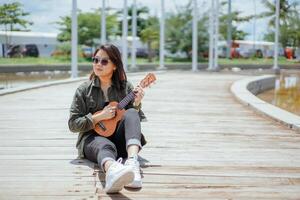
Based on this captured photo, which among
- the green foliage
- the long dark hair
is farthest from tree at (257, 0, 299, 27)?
the long dark hair

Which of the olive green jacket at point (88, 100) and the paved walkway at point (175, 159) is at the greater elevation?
the olive green jacket at point (88, 100)

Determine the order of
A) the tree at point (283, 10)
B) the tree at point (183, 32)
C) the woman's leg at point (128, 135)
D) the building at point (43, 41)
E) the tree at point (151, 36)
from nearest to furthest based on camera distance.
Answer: the woman's leg at point (128, 135) → the tree at point (283, 10) → the building at point (43, 41) → the tree at point (183, 32) → the tree at point (151, 36)

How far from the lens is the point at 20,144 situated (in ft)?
20.0

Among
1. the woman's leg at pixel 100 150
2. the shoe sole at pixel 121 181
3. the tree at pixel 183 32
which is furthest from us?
the tree at pixel 183 32

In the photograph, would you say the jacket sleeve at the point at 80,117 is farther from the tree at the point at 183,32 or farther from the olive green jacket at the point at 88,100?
the tree at the point at 183,32

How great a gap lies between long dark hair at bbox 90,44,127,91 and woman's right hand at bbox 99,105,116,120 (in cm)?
34

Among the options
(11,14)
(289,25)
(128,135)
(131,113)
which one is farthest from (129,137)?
(289,25)

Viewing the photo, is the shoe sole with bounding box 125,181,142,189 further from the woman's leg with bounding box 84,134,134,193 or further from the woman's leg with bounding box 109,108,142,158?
the woman's leg with bounding box 109,108,142,158

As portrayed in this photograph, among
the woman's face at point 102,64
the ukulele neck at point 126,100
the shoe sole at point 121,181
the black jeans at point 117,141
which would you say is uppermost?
the woman's face at point 102,64

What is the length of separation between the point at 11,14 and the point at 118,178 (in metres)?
24.0

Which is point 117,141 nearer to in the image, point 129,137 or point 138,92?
point 129,137

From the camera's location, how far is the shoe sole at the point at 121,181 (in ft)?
12.7

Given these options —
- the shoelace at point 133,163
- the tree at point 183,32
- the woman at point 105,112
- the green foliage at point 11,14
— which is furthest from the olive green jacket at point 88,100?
the tree at point 183,32

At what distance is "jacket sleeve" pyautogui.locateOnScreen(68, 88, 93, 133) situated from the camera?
477cm
